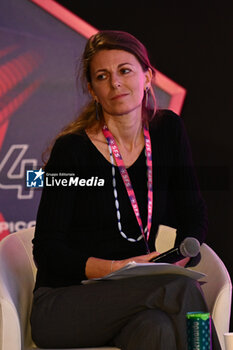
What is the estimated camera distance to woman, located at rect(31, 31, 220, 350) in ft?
7.45

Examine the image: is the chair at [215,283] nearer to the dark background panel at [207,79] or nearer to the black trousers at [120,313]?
the black trousers at [120,313]

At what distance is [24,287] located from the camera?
9.13 feet

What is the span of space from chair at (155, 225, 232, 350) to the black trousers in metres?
0.36

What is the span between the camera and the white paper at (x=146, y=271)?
2255 mm

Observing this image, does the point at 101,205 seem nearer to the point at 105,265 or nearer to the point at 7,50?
the point at 105,265

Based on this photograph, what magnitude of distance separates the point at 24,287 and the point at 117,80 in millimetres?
976

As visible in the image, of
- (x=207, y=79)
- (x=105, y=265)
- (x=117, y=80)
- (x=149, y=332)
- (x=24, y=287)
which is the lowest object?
(x=149, y=332)

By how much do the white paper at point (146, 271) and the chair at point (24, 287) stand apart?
0.27m

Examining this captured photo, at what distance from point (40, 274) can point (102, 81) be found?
0.89m

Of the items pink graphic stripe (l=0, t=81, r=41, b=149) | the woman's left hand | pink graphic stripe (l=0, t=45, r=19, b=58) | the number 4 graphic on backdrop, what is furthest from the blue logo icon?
the woman's left hand

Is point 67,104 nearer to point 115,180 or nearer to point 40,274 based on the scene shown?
point 115,180

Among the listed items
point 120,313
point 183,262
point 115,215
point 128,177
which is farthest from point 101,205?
point 120,313

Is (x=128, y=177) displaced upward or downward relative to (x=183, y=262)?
upward

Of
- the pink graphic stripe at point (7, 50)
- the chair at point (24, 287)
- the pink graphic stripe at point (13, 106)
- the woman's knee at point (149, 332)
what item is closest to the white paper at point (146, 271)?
the woman's knee at point (149, 332)
